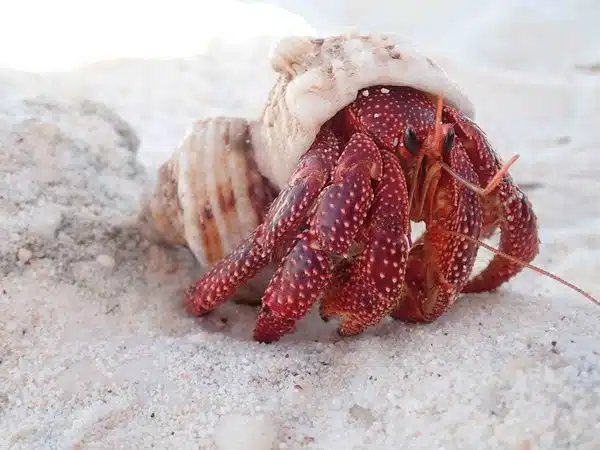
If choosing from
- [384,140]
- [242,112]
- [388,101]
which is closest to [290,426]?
[384,140]

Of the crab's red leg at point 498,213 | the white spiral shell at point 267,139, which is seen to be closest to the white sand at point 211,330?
the crab's red leg at point 498,213

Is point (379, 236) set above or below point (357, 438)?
above

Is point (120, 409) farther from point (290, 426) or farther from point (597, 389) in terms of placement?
point (597, 389)

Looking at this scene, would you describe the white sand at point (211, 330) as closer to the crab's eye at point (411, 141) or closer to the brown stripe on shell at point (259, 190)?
the brown stripe on shell at point (259, 190)

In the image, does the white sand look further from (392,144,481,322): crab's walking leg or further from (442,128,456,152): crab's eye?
(442,128,456,152): crab's eye

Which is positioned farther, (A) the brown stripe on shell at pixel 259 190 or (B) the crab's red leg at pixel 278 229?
(A) the brown stripe on shell at pixel 259 190

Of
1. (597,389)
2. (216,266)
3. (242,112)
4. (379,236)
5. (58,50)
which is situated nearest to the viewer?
(597,389)

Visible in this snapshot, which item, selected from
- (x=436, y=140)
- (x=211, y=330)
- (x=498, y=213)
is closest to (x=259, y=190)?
(x=211, y=330)
